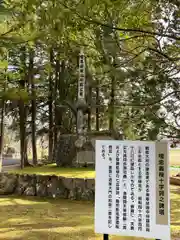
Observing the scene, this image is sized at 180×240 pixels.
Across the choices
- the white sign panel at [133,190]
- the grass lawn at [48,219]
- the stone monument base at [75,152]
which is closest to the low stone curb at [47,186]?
the grass lawn at [48,219]

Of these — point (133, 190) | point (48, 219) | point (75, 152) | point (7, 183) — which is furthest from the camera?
point (75, 152)

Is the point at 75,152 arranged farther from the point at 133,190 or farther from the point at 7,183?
the point at 133,190

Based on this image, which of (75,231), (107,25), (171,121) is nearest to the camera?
(107,25)

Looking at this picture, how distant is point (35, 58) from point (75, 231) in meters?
7.25

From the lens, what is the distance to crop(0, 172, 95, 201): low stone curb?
6.18 metres

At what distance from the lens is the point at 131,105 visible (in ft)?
11.5

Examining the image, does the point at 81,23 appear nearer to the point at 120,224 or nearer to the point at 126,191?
the point at 126,191

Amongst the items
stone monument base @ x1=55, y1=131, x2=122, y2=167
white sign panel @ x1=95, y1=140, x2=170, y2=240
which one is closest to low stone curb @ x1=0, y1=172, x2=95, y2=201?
Answer: stone monument base @ x1=55, y1=131, x2=122, y2=167

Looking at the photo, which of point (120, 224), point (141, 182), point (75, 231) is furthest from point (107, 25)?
point (75, 231)

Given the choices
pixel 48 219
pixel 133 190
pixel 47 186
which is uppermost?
pixel 133 190

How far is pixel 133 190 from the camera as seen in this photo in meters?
2.40

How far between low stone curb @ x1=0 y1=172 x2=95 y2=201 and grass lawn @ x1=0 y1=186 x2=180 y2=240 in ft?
0.70

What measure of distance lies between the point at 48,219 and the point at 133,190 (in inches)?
100

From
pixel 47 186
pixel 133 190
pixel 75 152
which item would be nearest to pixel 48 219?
pixel 47 186
